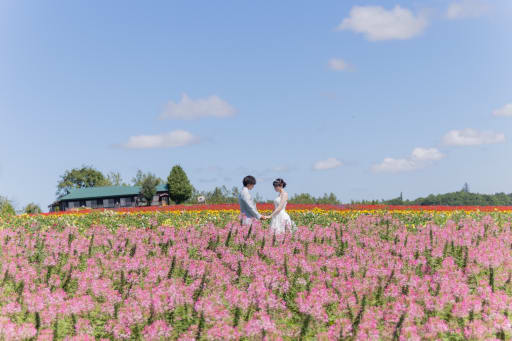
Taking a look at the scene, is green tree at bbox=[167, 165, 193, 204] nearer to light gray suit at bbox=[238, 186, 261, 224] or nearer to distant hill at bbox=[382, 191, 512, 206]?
distant hill at bbox=[382, 191, 512, 206]

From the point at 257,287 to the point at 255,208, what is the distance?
19.9ft

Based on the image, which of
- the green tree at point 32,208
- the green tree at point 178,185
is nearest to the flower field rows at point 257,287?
the green tree at point 32,208

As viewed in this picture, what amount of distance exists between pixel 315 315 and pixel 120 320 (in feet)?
7.27

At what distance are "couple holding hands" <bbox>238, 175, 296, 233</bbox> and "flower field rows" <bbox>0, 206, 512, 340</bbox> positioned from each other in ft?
3.48

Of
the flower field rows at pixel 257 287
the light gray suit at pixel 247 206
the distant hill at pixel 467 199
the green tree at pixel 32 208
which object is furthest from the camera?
the distant hill at pixel 467 199

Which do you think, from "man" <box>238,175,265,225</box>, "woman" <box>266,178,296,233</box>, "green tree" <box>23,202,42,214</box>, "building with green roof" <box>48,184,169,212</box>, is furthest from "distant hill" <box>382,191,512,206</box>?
"building with green roof" <box>48,184,169,212</box>

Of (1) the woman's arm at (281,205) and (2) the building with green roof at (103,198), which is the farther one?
(2) the building with green roof at (103,198)

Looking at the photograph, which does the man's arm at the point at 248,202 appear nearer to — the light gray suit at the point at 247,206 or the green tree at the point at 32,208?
the light gray suit at the point at 247,206

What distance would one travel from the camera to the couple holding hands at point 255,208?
1189 centimetres

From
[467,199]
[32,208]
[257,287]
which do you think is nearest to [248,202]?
[257,287]

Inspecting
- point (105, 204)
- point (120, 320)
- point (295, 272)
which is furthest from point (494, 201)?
point (105, 204)

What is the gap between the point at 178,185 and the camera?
6662 centimetres

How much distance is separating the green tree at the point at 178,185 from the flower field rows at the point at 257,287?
183 ft

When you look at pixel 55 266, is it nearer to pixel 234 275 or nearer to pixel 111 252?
pixel 111 252
